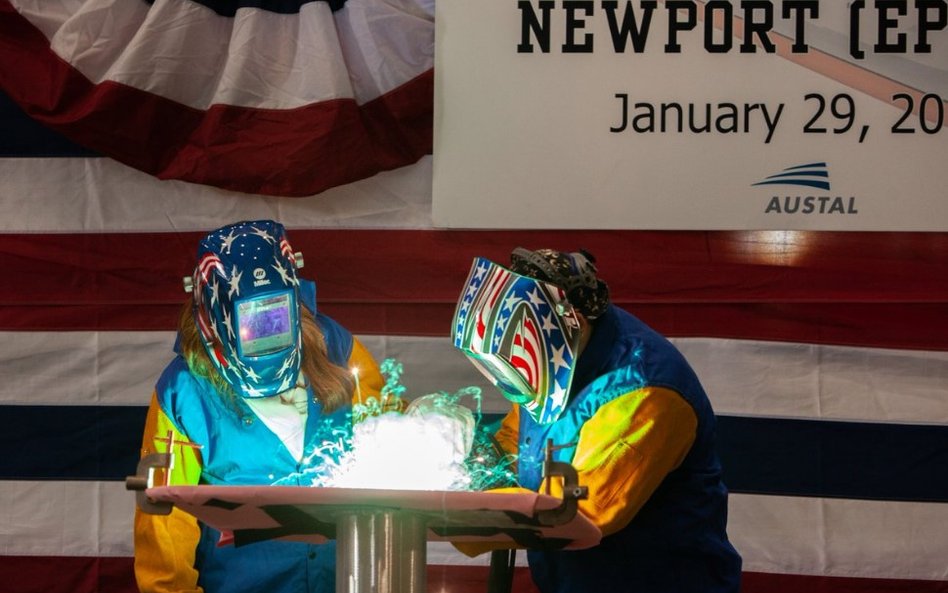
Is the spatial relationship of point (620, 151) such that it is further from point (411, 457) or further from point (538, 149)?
point (411, 457)

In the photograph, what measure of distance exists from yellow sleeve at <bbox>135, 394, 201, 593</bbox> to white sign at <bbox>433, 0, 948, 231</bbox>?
1.11m

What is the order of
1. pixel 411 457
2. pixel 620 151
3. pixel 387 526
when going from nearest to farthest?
pixel 387 526
pixel 411 457
pixel 620 151

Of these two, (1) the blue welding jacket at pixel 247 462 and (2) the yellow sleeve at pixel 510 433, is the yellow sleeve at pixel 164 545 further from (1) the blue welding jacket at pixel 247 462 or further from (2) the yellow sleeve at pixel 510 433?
(2) the yellow sleeve at pixel 510 433

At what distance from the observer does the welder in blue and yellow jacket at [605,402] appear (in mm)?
2258

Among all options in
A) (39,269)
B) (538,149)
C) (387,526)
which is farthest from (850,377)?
(39,269)

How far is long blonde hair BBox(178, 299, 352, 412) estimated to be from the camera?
8.66 ft

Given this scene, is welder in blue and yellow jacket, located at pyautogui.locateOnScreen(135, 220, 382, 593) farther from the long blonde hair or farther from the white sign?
the white sign

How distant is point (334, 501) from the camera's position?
5.26 ft

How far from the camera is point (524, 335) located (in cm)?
228

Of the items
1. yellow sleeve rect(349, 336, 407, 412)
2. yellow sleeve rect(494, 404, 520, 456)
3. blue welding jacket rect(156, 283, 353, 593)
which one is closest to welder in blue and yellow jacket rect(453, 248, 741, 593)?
yellow sleeve rect(494, 404, 520, 456)

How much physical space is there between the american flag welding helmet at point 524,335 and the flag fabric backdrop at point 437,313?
112cm

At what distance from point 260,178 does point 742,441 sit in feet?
5.13

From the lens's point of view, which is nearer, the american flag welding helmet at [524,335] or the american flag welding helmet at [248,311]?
the american flag welding helmet at [524,335]

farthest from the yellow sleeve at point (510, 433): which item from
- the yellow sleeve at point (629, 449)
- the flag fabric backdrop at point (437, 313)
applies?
the flag fabric backdrop at point (437, 313)
